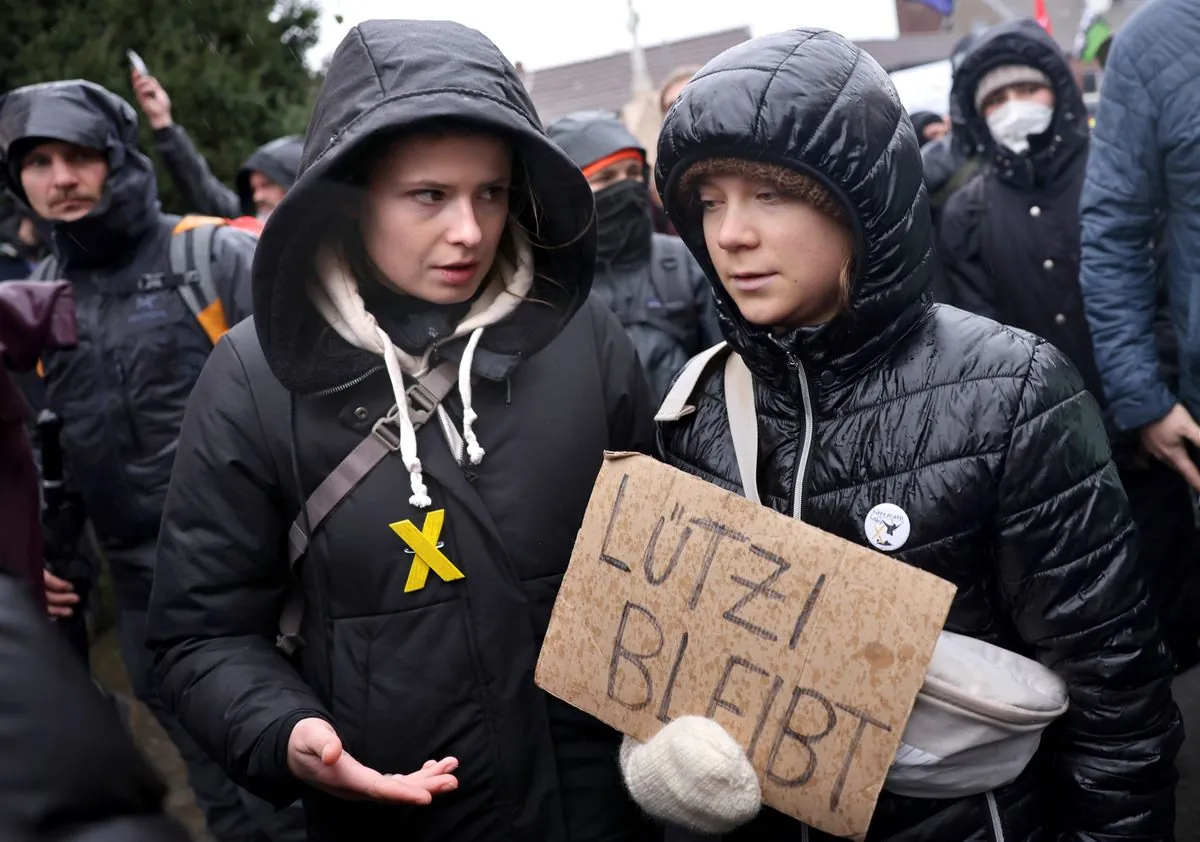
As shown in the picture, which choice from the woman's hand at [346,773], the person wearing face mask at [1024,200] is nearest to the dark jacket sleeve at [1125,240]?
the person wearing face mask at [1024,200]

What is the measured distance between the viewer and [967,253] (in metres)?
3.95

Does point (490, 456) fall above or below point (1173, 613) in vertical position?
above

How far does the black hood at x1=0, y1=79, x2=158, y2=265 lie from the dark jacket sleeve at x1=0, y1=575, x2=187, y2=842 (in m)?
2.97

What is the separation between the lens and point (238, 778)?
192 centimetres

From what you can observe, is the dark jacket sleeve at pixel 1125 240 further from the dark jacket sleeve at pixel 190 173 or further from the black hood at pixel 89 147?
the dark jacket sleeve at pixel 190 173

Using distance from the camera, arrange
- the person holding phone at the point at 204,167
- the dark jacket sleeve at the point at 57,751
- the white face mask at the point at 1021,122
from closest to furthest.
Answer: the dark jacket sleeve at the point at 57,751 → the white face mask at the point at 1021,122 → the person holding phone at the point at 204,167

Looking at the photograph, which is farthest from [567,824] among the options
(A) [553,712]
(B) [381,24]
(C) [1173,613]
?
(C) [1173,613]

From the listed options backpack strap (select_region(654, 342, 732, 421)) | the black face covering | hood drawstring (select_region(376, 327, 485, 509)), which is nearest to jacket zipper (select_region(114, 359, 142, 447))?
the black face covering

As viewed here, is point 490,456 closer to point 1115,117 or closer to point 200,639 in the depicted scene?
point 200,639

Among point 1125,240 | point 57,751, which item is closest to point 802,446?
point 57,751

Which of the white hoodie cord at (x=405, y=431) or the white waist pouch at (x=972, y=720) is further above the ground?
the white hoodie cord at (x=405, y=431)

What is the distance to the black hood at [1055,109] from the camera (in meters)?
3.80

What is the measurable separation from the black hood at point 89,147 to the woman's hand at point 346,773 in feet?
7.83

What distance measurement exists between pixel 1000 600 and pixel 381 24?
1427 mm
